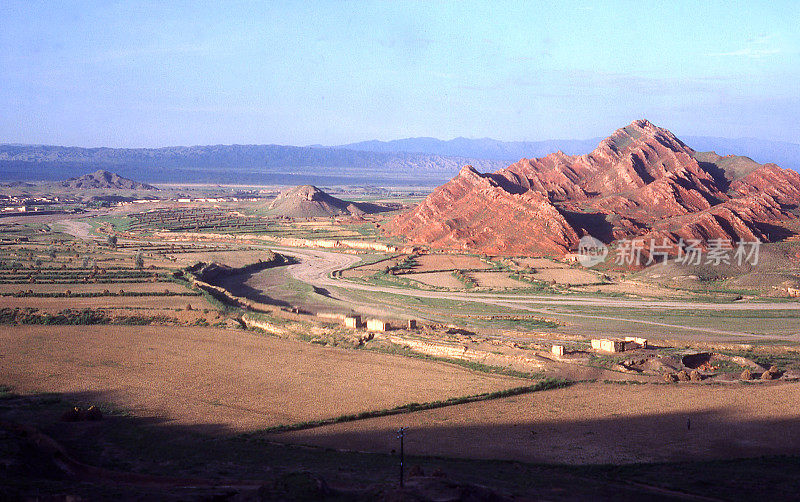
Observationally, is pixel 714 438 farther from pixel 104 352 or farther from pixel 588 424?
pixel 104 352

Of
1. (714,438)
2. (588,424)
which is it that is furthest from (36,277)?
(714,438)

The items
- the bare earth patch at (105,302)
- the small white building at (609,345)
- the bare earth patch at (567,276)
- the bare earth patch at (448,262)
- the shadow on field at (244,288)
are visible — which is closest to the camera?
the small white building at (609,345)

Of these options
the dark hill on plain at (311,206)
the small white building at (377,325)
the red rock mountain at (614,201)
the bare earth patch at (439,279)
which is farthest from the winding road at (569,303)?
the dark hill on plain at (311,206)

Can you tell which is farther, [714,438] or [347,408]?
[347,408]

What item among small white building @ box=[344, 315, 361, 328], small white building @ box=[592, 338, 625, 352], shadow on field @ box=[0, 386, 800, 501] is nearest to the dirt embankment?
small white building @ box=[344, 315, 361, 328]

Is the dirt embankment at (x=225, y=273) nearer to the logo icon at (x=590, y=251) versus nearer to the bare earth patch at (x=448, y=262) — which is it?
the bare earth patch at (x=448, y=262)

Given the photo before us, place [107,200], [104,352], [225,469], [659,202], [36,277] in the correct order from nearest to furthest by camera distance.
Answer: [225,469], [104,352], [36,277], [659,202], [107,200]
